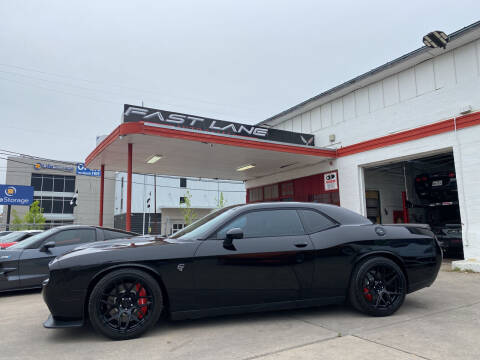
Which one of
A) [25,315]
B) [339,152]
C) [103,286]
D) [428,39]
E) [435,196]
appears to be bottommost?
[25,315]

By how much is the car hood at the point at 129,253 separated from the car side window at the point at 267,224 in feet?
1.58

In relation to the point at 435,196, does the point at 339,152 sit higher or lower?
higher

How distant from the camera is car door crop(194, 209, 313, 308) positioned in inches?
152

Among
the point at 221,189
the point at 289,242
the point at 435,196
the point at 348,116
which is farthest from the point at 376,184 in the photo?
the point at 221,189

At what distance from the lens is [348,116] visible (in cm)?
1315

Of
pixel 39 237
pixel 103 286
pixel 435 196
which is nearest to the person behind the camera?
pixel 103 286

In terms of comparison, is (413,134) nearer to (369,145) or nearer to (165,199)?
(369,145)

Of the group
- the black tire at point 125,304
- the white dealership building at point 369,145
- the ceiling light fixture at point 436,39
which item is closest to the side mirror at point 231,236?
the black tire at point 125,304

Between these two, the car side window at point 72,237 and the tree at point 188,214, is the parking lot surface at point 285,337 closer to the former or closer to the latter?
the car side window at point 72,237

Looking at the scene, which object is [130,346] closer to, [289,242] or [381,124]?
[289,242]

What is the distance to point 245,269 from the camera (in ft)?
12.9

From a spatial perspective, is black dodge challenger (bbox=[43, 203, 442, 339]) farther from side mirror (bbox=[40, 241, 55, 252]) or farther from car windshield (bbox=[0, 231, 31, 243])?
car windshield (bbox=[0, 231, 31, 243])

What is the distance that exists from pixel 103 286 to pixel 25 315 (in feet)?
7.23

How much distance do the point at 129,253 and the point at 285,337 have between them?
182 cm
